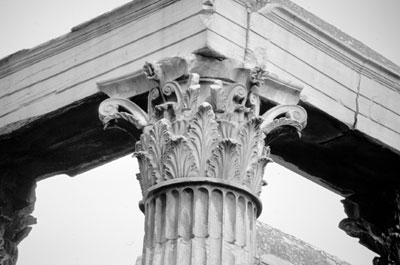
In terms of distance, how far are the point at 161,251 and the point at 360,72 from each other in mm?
4381

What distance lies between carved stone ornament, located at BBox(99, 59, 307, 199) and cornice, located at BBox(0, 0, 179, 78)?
1.22 m

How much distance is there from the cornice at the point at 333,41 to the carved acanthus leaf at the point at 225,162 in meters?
2.14

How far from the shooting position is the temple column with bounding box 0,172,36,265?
19.0 m

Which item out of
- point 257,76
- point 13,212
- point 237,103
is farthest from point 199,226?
point 13,212

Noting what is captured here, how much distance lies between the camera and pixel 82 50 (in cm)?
1755

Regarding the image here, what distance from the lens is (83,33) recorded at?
1759 centimetres

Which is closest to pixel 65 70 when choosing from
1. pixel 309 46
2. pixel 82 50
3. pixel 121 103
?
pixel 82 50

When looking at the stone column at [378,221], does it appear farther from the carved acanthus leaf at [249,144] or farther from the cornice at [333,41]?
the carved acanthus leaf at [249,144]

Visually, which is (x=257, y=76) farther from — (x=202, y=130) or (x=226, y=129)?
(x=202, y=130)

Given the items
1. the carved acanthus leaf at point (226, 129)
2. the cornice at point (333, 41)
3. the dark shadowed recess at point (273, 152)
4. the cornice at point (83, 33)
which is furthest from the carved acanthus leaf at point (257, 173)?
the cornice at point (83, 33)

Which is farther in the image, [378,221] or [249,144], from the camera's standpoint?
[378,221]

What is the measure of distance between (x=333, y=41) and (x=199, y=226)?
3.76 m

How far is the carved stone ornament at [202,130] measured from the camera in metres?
15.2

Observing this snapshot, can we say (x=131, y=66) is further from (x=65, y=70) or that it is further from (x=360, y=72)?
(x=360, y=72)
